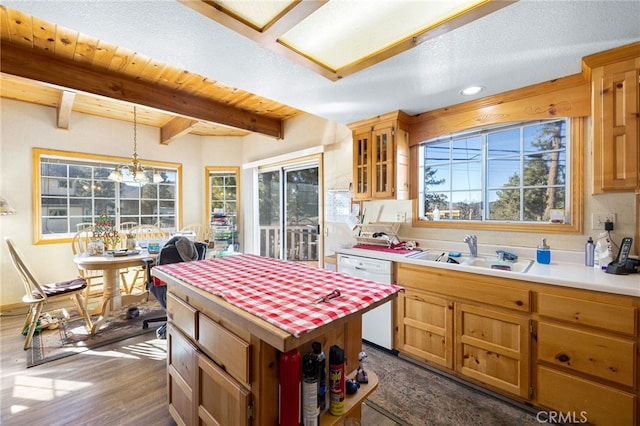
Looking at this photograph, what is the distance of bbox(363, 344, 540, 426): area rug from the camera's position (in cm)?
168

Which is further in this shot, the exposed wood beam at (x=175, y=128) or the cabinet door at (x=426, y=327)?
the exposed wood beam at (x=175, y=128)

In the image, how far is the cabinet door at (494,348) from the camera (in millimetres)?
1738

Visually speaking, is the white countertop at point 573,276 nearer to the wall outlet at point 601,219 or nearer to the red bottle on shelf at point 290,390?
the wall outlet at point 601,219

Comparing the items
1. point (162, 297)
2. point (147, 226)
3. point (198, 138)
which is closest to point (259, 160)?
point (198, 138)

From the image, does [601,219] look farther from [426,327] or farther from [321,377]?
[321,377]

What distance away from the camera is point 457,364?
6.61 feet

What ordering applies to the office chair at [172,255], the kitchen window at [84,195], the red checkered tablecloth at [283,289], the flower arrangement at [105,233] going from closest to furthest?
the red checkered tablecloth at [283,289]
the office chair at [172,255]
the flower arrangement at [105,233]
the kitchen window at [84,195]

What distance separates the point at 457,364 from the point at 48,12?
3285 mm

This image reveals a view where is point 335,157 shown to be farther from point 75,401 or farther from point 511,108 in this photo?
point 75,401

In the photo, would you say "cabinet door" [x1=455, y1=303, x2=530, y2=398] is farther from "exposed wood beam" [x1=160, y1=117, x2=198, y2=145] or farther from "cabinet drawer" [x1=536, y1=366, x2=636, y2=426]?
"exposed wood beam" [x1=160, y1=117, x2=198, y2=145]

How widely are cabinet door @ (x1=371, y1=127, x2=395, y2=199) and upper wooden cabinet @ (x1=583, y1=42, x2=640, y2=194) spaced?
141 centimetres

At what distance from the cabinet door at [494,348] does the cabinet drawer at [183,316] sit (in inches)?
70.3

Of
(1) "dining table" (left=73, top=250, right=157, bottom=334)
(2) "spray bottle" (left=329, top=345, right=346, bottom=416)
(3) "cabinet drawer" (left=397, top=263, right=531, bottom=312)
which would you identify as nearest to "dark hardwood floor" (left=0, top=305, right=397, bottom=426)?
(1) "dining table" (left=73, top=250, right=157, bottom=334)

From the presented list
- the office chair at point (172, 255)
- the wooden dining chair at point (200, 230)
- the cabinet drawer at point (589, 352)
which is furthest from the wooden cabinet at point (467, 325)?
the wooden dining chair at point (200, 230)
